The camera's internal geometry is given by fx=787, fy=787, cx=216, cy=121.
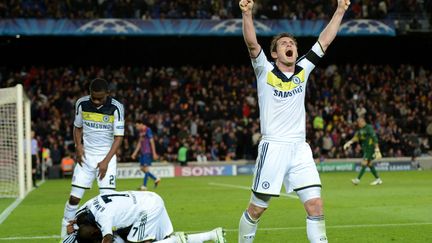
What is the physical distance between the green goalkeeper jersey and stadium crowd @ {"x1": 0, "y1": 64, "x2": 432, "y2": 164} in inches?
420

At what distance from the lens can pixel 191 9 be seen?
40.6 metres

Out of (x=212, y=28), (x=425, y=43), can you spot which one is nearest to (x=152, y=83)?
(x=212, y=28)

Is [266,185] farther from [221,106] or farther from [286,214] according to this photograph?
[221,106]

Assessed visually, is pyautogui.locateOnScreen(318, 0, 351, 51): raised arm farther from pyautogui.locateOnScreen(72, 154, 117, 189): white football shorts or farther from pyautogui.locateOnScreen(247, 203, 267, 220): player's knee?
pyautogui.locateOnScreen(72, 154, 117, 189): white football shorts

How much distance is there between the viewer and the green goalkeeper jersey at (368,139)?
24.3 metres

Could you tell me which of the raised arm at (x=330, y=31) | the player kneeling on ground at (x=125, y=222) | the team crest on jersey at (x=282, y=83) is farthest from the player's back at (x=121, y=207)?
the raised arm at (x=330, y=31)

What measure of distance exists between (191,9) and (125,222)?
107 ft

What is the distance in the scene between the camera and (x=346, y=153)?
3644 centimetres

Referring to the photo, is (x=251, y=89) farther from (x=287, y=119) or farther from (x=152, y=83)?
(x=287, y=119)

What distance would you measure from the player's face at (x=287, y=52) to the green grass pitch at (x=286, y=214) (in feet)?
11.4

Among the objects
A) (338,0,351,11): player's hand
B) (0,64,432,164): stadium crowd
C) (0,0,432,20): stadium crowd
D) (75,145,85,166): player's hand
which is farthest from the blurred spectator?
(338,0,351,11): player's hand

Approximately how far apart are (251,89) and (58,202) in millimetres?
21658

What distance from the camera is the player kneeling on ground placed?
8.45m

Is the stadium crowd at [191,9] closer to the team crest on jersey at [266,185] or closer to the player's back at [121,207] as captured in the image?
the player's back at [121,207]
